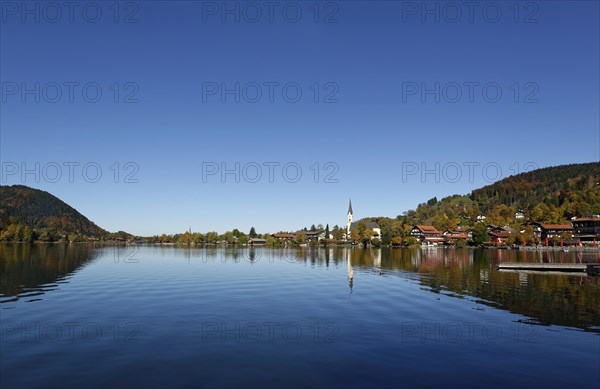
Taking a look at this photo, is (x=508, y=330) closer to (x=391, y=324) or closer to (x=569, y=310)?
(x=391, y=324)

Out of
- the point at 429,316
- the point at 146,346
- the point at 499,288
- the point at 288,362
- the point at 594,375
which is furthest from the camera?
the point at 499,288

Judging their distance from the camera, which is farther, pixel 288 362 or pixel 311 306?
pixel 311 306

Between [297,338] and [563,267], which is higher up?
[297,338]

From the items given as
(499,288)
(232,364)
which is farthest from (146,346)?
(499,288)

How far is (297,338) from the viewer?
27141 millimetres

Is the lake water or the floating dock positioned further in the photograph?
the floating dock

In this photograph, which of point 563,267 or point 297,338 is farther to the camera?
point 563,267

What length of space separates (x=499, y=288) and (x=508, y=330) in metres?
26.6

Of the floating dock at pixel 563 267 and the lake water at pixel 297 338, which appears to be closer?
the lake water at pixel 297 338

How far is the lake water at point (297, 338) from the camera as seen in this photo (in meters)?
19.6

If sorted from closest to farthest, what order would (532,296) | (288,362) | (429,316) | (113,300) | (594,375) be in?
(594,375)
(288,362)
(429,316)
(113,300)
(532,296)

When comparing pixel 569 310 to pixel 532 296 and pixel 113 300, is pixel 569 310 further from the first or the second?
pixel 113 300

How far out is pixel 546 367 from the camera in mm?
21688

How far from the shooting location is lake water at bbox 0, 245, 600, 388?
19.6 metres
